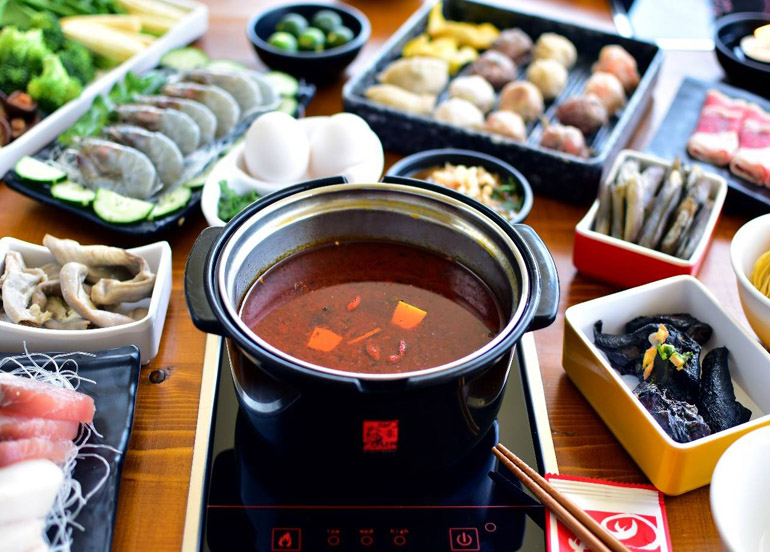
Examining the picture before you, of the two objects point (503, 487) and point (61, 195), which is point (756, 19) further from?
point (61, 195)

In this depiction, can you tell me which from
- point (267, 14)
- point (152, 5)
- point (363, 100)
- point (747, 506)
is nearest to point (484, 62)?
point (363, 100)

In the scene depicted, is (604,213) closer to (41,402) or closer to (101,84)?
(41,402)

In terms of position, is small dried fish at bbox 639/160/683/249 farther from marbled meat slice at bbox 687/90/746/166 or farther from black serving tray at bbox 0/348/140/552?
black serving tray at bbox 0/348/140/552

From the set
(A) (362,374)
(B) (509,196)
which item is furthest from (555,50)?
(A) (362,374)

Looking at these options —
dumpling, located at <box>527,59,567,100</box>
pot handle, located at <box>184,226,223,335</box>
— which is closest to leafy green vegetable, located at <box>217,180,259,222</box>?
pot handle, located at <box>184,226,223,335</box>

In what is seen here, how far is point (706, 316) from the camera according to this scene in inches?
56.5

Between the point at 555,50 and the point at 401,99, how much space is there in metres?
0.60

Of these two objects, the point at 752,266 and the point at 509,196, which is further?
the point at 509,196

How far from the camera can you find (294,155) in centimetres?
172

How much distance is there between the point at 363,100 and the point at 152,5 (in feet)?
3.39

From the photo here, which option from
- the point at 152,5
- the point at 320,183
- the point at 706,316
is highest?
the point at 320,183

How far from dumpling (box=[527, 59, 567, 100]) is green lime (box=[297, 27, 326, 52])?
26.7 inches

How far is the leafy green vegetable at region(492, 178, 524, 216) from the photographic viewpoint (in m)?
1.83

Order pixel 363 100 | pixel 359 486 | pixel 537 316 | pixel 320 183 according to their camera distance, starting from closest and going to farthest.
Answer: pixel 537 316 < pixel 359 486 < pixel 320 183 < pixel 363 100
